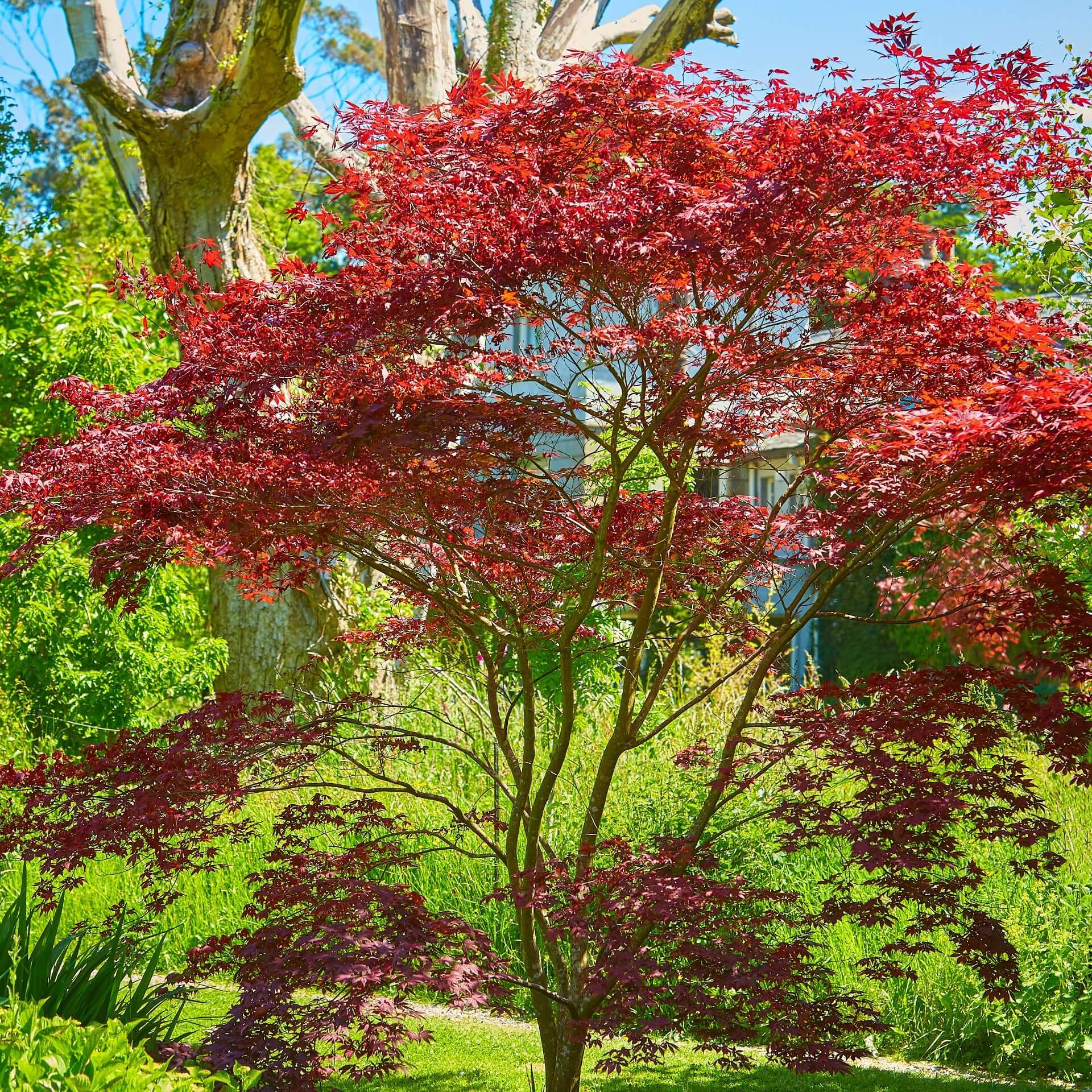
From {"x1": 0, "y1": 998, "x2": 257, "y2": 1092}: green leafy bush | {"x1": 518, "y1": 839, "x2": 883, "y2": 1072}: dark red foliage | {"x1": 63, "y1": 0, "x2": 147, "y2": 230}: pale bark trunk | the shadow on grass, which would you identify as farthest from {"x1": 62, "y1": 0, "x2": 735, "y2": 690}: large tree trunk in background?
{"x1": 0, "y1": 998, "x2": 257, "y2": 1092}: green leafy bush

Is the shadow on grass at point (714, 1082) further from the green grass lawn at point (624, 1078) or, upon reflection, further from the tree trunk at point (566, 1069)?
the tree trunk at point (566, 1069)

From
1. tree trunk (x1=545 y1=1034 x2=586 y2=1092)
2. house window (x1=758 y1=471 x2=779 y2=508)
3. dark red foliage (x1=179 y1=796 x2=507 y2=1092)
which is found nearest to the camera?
dark red foliage (x1=179 y1=796 x2=507 y2=1092)

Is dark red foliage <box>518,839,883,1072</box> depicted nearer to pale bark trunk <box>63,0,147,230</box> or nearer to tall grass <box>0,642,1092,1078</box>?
tall grass <box>0,642,1092,1078</box>

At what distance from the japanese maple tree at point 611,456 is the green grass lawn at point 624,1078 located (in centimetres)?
70

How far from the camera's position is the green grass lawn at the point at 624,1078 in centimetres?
458

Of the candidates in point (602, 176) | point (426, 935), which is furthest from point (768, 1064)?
point (602, 176)

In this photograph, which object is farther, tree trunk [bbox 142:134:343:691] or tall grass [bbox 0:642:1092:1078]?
tree trunk [bbox 142:134:343:691]

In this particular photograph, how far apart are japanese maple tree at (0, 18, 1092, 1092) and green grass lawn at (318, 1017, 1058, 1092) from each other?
70cm

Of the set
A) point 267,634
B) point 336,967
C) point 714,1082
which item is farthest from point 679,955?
point 267,634

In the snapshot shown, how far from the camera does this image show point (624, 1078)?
4.82 m

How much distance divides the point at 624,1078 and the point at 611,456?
2661 mm

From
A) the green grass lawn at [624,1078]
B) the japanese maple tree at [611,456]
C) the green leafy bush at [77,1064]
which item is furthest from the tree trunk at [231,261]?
the green leafy bush at [77,1064]

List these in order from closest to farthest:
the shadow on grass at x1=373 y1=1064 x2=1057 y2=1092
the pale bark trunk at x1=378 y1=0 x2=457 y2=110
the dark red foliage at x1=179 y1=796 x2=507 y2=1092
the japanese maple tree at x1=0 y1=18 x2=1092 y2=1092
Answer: the japanese maple tree at x1=0 y1=18 x2=1092 y2=1092 < the dark red foliage at x1=179 y1=796 x2=507 y2=1092 < the shadow on grass at x1=373 y1=1064 x2=1057 y2=1092 < the pale bark trunk at x1=378 y1=0 x2=457 y2=110

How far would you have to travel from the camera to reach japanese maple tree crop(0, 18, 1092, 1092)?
3207 mm
